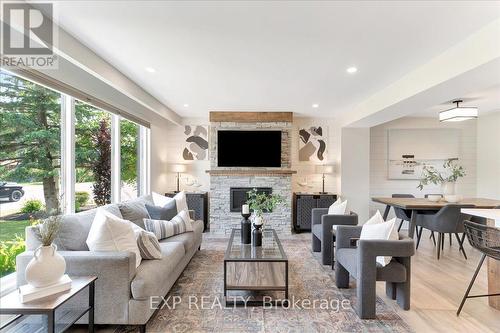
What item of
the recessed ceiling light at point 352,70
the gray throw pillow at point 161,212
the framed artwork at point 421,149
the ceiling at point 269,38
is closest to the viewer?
the ceiling at point 269,38

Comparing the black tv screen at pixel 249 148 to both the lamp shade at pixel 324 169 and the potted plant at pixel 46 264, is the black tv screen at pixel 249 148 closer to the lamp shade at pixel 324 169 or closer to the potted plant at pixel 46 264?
the lamp shade at pixel 324 169

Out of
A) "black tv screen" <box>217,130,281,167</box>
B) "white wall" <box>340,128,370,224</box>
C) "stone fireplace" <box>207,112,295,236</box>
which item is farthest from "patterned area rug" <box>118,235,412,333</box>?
"white wall" <box>340,128,370,224</box>

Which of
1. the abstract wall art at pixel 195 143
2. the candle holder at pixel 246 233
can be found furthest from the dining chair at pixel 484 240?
the abstract wall art at pixel 195 143

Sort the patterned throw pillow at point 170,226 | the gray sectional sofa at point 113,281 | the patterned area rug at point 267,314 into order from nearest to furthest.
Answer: the gray sectional sofa at point 113,281, the patterned area rug at point 267,314, the patterned throw pillow at point 170,226

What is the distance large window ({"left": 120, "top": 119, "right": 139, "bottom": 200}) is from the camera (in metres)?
4.71

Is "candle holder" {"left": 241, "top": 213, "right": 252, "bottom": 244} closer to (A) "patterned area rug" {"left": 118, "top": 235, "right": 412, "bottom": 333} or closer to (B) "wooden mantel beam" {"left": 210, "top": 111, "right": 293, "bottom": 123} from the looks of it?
(A) "patterned area rug" {"left": 118, "top": 235, "right": 412, "bottom": 333}

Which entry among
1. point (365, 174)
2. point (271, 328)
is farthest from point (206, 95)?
point (365, 174)

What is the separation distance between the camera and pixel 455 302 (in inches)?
111

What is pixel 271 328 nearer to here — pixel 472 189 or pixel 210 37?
pixel 210 37

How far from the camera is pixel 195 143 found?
252 inches

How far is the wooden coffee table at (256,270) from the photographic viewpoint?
2.72 meters

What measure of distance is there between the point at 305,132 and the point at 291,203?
1676 millimetres

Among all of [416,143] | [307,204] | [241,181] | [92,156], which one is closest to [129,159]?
[92,156]

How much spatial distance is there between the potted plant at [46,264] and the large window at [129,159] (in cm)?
271
